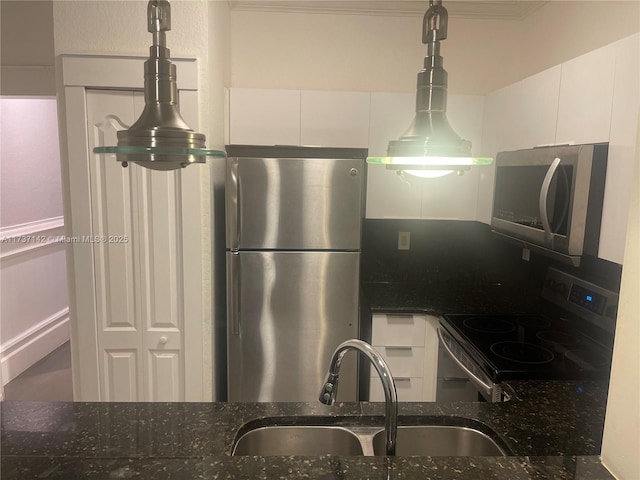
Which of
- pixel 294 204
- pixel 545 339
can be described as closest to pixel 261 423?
pixel 294 204

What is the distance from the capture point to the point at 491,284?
10.4 ft

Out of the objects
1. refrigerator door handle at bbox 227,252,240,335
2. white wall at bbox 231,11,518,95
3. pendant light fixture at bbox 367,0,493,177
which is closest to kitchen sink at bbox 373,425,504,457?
pendant light fixture at bbox 367,0,493,177

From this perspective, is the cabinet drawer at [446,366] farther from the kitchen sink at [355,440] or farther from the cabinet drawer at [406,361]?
the kitchen sink at [355,440]

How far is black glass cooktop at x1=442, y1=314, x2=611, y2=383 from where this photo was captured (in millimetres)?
1777

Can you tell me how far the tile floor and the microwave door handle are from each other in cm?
312

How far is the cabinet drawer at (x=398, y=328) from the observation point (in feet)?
8.50

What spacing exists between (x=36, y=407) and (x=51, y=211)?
11.1ft

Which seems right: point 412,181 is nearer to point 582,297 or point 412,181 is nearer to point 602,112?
point 582,297

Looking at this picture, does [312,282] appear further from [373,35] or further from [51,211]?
[51,211]

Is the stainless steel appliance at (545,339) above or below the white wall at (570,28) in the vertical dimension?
below

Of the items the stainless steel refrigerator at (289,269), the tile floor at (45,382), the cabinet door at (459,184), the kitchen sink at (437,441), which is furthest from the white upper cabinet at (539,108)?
the tile floor at (45,382)

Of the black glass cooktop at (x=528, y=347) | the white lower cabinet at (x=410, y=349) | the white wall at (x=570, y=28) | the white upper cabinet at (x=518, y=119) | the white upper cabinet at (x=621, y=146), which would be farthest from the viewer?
the white lower cabinet at (x=410, y=349)

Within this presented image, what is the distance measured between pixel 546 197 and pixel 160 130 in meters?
1.56

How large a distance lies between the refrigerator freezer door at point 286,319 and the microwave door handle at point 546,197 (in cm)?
97
